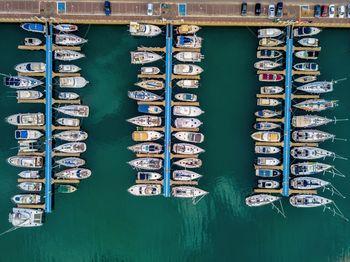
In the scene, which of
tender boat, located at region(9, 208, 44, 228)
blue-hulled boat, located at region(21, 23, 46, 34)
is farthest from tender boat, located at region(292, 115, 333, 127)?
tender boat, located at region(9, 208, 44, 228)

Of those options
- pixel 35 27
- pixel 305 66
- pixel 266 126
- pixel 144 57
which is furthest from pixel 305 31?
pixel 35 27

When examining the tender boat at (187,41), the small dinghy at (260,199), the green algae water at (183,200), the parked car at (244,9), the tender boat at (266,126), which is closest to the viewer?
the parked car at (244,9)

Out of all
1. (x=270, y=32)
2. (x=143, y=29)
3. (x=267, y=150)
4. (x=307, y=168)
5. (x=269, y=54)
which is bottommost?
(x=307, y=168)

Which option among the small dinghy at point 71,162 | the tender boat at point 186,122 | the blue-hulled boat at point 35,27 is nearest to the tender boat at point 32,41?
the blue-hulled boat at point 35,27

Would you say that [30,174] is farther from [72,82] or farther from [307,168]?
[307,168]

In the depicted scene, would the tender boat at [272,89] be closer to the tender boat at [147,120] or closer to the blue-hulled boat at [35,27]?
the tender boat at [147,120]

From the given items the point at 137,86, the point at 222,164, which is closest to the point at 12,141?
the point at 137,86
